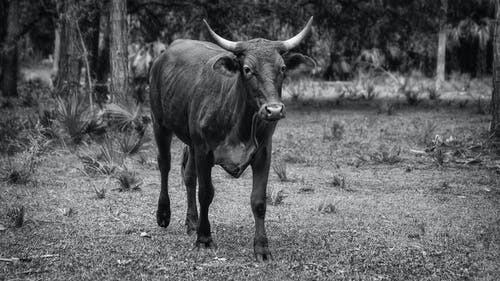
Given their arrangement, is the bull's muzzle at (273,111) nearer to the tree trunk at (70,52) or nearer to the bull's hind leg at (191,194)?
the bull's hind leg at (191,194)

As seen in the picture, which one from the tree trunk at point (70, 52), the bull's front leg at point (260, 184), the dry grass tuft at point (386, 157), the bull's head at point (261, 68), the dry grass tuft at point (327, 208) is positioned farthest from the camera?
the tree trunk at point (70, 52)

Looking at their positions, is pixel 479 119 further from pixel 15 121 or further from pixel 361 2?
pixel 15 121

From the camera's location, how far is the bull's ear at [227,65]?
576 centimetres

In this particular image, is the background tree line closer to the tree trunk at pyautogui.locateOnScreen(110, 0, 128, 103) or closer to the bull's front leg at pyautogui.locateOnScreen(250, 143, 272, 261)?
the tree trunk at pyautogui.locateOnScreen(110, 0, 128, 103)

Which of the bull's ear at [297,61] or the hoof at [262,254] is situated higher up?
the bull's ear at [297,61]

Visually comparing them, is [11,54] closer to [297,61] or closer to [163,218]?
[163,218]

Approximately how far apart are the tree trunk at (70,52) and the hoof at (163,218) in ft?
25.5

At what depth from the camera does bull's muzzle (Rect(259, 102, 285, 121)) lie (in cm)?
527

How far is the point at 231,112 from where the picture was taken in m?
5.96

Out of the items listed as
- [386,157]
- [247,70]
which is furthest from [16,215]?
[386,157]

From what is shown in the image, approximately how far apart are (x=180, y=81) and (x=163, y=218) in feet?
4.65

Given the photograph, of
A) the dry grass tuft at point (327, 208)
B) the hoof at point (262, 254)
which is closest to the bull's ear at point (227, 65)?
the hoof at point (262, 254)

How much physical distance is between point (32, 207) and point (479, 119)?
34.2ft

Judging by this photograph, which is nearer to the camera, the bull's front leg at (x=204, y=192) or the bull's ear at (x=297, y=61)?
the bull's ear at (x=297, y=61)
